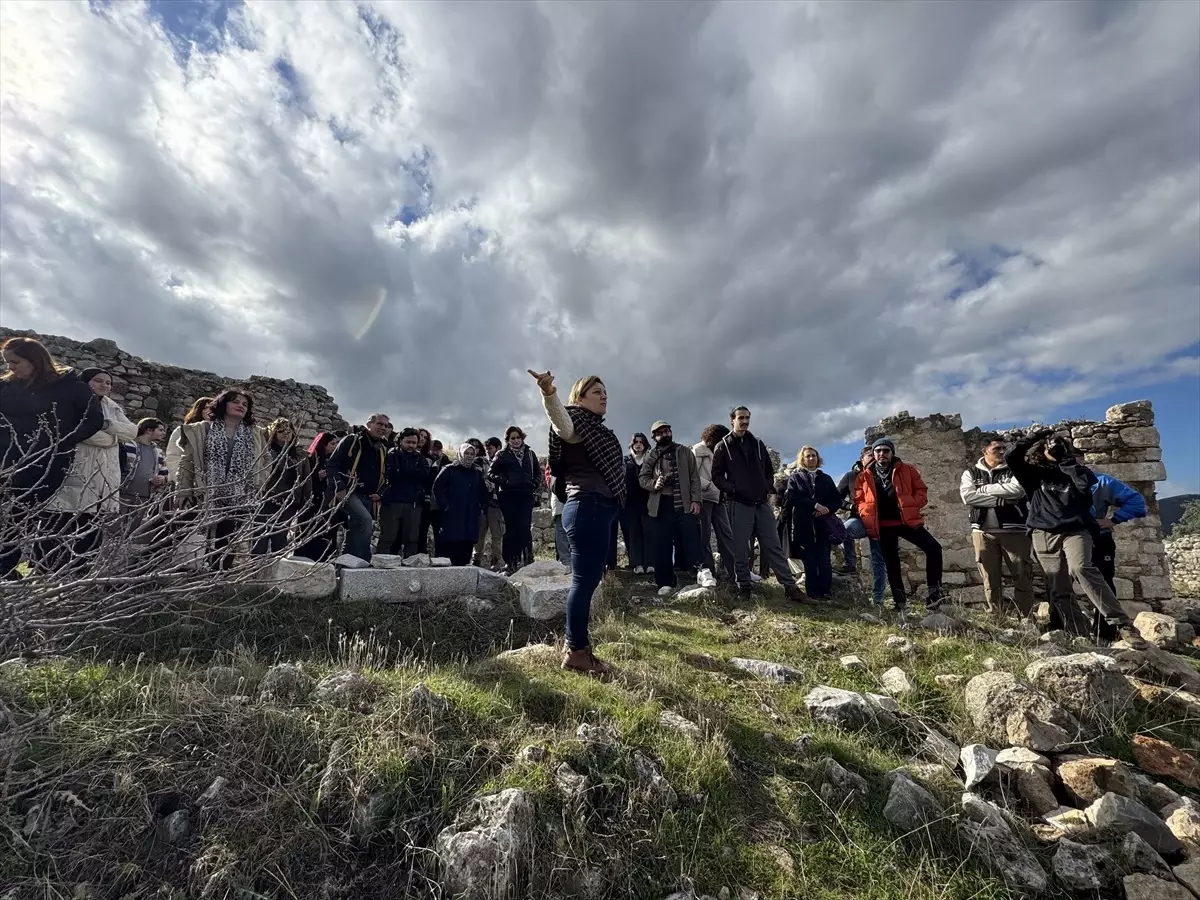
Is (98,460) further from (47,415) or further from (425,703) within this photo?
(425,703)

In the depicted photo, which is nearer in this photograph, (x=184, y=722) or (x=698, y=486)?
(x=184, y=722)

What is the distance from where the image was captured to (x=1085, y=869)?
2193 mm

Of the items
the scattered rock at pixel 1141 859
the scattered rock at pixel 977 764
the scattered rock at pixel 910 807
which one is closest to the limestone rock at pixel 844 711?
the scattered rock at pixel 977 764

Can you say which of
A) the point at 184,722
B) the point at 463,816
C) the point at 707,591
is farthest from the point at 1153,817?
the point at 184,722

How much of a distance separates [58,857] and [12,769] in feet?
1.62

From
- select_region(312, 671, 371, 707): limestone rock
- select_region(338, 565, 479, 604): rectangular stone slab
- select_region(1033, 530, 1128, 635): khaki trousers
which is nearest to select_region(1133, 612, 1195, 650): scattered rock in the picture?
select_region(1033, 530, 1128, 635): khaki trousers

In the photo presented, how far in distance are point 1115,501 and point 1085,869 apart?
4.26 meters

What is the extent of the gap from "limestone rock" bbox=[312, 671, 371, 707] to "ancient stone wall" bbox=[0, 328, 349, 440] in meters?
7.42

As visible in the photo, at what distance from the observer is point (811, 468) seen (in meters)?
7.02

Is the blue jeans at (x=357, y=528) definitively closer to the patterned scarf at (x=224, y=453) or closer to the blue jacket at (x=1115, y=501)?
the patterned scarf at (x=224, y=453)

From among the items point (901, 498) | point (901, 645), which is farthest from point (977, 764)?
point (901, 498)

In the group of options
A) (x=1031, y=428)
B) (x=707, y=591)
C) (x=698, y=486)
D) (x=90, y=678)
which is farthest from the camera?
(x=1031, y=428)

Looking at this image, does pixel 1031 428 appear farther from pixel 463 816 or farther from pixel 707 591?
pixel 463 816

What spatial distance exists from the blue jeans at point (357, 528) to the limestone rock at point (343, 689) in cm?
359
